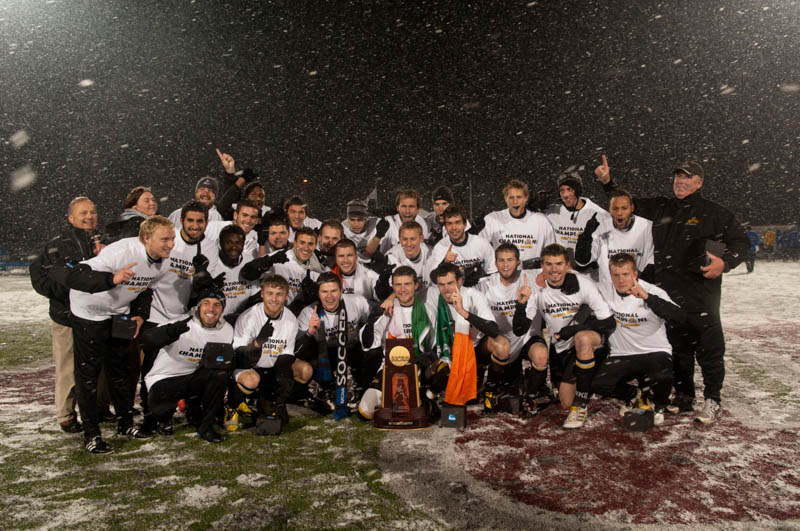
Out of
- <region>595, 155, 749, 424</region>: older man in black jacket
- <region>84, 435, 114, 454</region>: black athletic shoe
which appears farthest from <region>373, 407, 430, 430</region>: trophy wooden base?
<region>595, 155, 749, 424</region>: older man in black jacket

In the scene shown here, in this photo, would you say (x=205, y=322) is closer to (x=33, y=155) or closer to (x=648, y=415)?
(x=648, y=415)

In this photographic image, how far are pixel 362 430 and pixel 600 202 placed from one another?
34.0 metres

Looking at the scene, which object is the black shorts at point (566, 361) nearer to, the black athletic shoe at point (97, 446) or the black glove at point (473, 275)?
the black glove at point (473, 275)

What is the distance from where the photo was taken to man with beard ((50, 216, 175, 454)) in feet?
13.8

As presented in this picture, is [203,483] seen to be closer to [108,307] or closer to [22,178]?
[108,307]

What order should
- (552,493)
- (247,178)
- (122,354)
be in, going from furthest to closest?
(247,178) < (122,354) < (552,493)

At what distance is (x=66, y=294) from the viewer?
4844 millimetres

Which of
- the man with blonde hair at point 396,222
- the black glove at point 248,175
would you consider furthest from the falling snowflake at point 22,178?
the man with blonde hair at point 396,222

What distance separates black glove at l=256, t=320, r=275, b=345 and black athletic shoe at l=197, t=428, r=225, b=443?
0.89 meters

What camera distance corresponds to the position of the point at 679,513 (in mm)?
3180

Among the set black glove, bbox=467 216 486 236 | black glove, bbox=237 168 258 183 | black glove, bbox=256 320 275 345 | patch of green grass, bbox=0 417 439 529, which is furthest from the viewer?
black glove, bbox=237 168 258 183

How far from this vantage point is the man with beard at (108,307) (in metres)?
4.21

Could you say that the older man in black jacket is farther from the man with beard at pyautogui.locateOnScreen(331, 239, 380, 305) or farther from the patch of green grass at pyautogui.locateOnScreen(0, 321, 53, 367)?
the patch of green grass at pyautogui.locateOnScreen(0, 321, 53, 367)

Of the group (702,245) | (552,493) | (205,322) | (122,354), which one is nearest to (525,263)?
(702,245)
